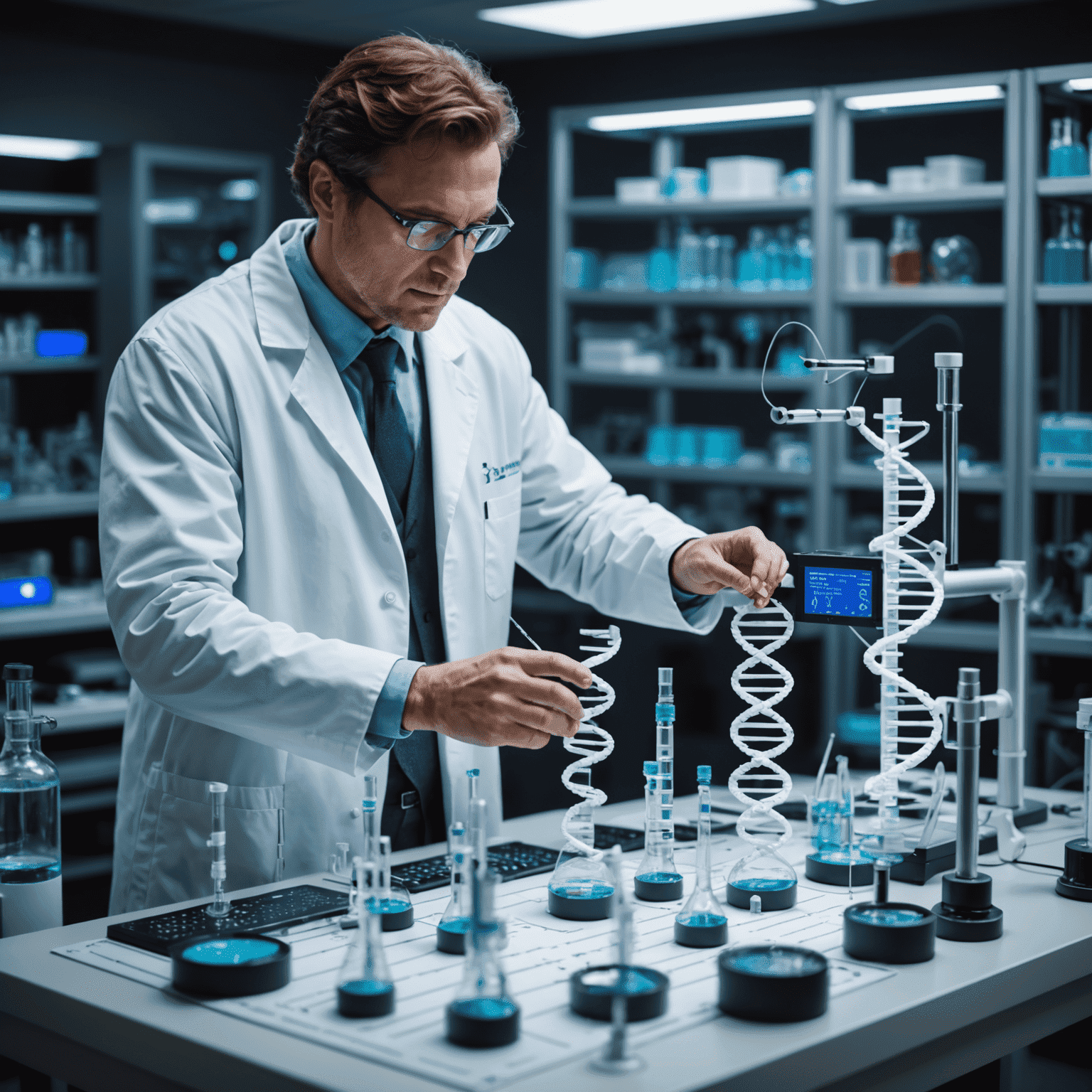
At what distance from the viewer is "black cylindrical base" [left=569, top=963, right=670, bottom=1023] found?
4.53 ft

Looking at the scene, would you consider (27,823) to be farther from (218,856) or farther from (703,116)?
(703,116)

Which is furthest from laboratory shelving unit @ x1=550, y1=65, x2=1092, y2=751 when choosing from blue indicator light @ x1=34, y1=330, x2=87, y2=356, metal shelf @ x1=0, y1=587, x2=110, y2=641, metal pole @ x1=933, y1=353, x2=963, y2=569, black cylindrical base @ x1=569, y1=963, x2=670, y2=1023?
black cylindrical base @ x1=569, y1=963, x2=670, y2=1023

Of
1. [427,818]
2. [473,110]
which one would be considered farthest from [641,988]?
[473,110]

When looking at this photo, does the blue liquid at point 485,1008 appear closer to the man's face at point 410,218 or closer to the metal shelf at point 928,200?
A: the man's face at point 410,218

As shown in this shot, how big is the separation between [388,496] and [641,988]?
0.98 metres

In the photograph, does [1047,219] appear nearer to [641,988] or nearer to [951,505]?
[951,505]

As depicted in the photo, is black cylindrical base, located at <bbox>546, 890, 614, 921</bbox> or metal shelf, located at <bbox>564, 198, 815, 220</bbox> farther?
metal shelf, located at <bbox>564, 198, 815, 220</bbox>

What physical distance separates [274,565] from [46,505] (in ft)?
10.7

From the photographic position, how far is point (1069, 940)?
1684mm

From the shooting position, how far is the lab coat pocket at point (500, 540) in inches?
90.9

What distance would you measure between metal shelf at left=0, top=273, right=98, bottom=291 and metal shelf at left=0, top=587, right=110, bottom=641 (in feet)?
3.52

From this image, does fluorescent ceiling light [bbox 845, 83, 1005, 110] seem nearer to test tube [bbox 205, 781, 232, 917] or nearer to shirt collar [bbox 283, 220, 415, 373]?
shirt collar [bbox 283, 220, 415, 373]

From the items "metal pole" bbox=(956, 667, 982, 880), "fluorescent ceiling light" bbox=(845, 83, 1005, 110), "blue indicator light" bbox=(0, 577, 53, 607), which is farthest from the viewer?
"blue indicator light" bbox=(0, 577, 53, 607)

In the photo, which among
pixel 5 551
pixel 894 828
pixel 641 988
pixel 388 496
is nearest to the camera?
pixel 641 988
